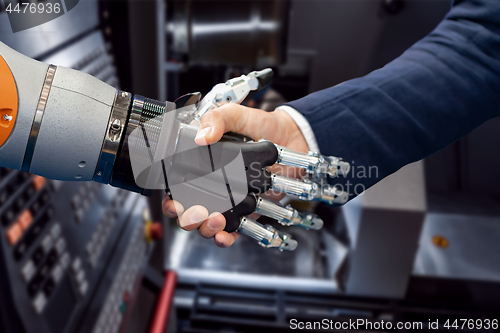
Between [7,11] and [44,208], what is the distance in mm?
362

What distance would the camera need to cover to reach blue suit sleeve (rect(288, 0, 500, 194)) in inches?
23.2

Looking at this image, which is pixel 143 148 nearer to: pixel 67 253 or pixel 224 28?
pixel 67 253

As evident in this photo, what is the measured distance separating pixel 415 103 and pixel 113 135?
494 millimetres

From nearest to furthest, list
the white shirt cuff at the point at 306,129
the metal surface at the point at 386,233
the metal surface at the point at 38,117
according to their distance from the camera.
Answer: the metal surface at the point at 38,117
the white shirt cuff at the point at 306,129
the metal surface at the point at 386,233

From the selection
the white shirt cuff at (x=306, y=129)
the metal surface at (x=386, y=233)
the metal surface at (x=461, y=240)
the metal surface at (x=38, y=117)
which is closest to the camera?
the metal surface at (x=38, y=117)

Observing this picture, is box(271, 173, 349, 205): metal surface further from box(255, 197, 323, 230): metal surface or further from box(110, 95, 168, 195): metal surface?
box(110, 95, 168, 195): metal surface

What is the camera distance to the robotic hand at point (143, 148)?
358 millimetres

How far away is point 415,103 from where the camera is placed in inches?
23.7

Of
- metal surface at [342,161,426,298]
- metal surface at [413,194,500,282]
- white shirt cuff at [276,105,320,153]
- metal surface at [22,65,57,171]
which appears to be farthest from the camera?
metal surface at [413,194,500,282]

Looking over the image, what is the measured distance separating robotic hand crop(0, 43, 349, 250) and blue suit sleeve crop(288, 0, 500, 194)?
123 mm

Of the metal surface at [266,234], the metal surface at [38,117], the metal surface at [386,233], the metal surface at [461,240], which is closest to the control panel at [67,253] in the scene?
the metal surface at [38,117]

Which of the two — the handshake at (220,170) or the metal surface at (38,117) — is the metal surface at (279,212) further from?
the metal surface at (38,117)

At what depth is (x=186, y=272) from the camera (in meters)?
1.37

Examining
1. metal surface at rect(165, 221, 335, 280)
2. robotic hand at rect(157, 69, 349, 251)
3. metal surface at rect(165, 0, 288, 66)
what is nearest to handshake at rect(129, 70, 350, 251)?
robotic hand at rect(157, 69, 349, 251)
